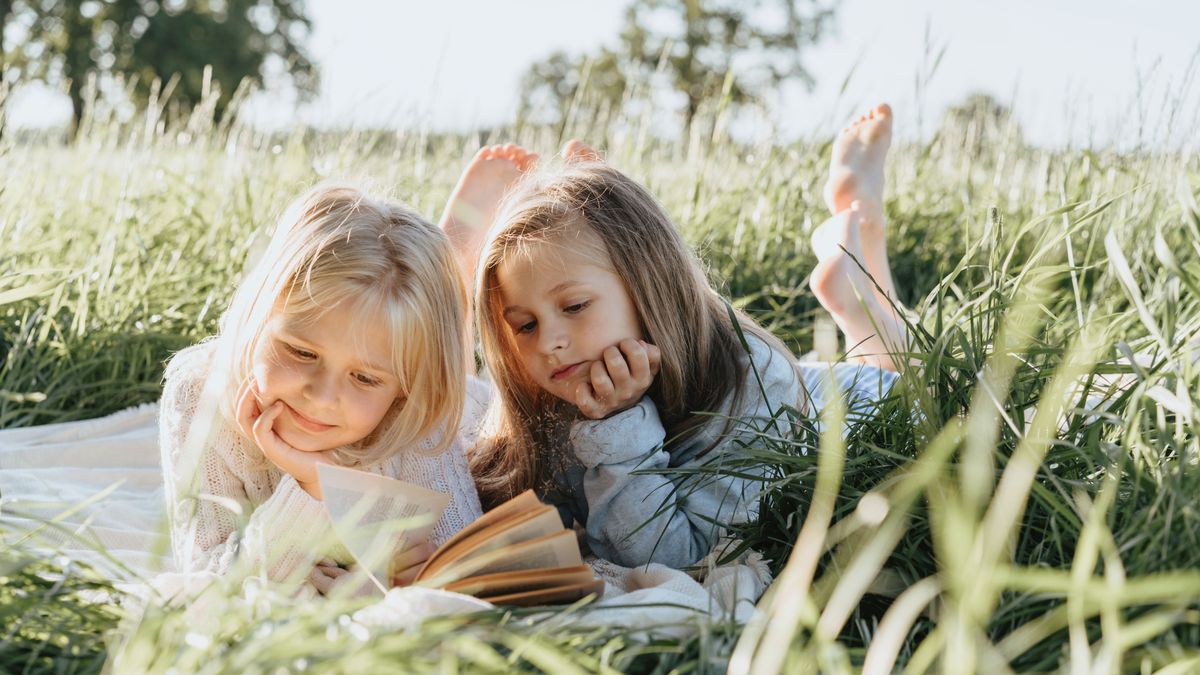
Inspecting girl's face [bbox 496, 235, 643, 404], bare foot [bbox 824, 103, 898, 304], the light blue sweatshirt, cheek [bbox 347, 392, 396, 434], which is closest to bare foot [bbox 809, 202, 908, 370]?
bare foot [bbox 824, 103, 898, 304]

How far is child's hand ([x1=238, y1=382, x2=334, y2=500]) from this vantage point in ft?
6.38

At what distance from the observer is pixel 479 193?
10.5ft

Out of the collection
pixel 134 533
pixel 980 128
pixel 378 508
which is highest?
Answer: pixel 980 128

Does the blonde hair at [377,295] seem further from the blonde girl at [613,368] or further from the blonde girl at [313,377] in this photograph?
the blonde girl at [613,368]

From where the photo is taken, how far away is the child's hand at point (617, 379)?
2.16 m

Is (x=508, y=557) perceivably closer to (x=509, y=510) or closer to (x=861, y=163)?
(x=509, y=510)

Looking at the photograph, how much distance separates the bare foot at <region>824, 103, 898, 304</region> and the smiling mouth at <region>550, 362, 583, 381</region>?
1.30 m

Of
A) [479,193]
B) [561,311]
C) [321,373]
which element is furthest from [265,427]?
[479,193]

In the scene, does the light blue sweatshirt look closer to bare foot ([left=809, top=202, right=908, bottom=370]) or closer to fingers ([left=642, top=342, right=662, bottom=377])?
fingers ([left=642, top=342, right=662, bottom=377])

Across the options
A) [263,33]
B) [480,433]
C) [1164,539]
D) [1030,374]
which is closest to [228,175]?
[480,433]

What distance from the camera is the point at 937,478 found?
1.57 m

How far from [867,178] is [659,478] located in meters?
1.45

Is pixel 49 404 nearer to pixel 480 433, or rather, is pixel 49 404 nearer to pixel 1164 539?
pixel 480 433

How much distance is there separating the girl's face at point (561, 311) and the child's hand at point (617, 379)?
2 centimetres
